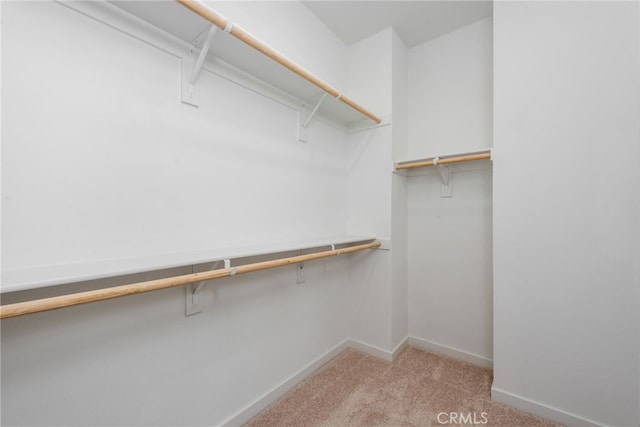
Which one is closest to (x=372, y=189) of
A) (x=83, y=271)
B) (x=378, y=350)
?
(x=378, y=350)

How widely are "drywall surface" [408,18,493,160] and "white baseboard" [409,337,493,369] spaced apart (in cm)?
165

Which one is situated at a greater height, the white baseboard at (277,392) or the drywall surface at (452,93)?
the drywall surface at (452,93)

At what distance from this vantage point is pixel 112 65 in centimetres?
101

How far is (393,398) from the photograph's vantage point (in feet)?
5.44

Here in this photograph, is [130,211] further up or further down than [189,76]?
further down

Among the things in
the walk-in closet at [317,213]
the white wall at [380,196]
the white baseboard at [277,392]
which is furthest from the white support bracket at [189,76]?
the white baseboard at [277,392]

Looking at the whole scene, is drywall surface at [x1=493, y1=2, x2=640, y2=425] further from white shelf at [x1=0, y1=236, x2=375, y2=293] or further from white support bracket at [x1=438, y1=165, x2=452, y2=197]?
white shelf at [x1=0, y1=236, x2=375, y2=293]

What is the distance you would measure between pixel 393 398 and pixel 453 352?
31.4 inches

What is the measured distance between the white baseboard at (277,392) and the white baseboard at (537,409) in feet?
3.67

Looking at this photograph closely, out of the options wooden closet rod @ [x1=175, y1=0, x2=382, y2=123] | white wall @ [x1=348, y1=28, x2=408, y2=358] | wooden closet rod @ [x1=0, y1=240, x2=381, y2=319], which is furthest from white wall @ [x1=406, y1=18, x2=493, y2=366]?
wooden closet rod @ [x1=0, y1=240, x2=381, y2=319]

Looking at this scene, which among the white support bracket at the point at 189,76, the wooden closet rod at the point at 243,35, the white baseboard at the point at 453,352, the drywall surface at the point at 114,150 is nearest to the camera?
the drywall surface at the point at 114,150

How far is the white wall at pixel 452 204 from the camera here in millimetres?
2035

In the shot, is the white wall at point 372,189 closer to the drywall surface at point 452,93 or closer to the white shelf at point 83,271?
the drywall surface at point 452,93

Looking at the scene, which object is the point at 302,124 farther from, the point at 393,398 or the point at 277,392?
the point at 393,398
